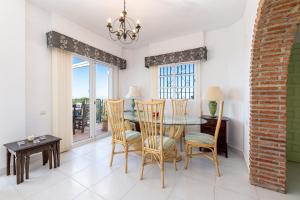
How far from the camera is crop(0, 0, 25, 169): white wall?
88.7 inches

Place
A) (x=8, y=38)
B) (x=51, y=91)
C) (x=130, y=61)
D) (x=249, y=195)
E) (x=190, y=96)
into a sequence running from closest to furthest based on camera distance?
1. (x=249, y=195)
2. (x=8, y=38)
3. (x=51, y=91)
4. (x=190, y=96)
5. (x=130, y=61)

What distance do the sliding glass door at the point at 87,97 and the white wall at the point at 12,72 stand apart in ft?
3.75

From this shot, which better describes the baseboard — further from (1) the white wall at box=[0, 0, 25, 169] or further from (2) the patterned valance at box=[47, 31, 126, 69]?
(1) the white wall at box=[0, 0, 25, 169]

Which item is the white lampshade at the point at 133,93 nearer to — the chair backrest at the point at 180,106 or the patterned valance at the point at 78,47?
the patterned valance at the point at 78,47

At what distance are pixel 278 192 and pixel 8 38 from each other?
4.39 meters

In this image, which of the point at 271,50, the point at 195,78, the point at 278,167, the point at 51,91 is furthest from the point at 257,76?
the point at 51,91

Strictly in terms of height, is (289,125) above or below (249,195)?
above

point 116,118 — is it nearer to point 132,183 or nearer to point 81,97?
point 132,183

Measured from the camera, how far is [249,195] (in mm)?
1767

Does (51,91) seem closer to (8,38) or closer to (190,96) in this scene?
(8,38)

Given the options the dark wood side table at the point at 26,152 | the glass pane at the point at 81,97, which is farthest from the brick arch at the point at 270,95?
the glass pane at the point at 81,97

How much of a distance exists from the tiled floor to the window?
6.43 ft

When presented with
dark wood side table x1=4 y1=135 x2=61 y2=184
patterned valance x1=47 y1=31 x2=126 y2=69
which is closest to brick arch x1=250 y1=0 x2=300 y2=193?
dark wood side table x1=4 y1=135 x2=61 y2=184

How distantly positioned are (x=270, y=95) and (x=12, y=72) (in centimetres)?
375
